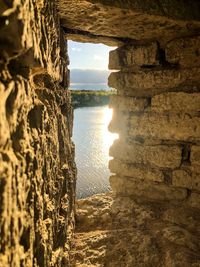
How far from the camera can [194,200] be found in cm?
269

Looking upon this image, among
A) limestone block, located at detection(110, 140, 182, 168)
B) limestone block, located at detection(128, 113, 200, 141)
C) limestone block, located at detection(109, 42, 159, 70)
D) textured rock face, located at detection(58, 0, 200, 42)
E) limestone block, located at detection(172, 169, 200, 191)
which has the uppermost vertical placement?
textured rock face, located at detection(58, 0, 200, 42)

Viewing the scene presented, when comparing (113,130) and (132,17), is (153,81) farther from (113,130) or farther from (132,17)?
(132,17)

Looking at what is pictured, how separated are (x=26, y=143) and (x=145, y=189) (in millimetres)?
2033

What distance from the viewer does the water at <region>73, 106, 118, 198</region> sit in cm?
417

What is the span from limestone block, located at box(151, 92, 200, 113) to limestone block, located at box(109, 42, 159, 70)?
1.07ft

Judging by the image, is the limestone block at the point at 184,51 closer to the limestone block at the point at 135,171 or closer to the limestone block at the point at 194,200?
the limestone block at the point at 135,171

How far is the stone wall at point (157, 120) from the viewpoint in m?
2.61

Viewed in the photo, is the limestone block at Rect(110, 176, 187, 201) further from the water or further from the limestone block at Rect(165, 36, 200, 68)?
the limestone block at Rect(165, 36, 200, 68)

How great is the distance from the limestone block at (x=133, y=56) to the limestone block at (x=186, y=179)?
101 cm

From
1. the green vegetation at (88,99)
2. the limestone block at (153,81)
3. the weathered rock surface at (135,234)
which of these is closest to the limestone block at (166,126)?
the limestone block at (153,81)

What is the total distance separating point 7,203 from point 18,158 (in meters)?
0.17

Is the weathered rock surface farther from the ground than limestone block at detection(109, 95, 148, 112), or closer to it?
closer to it

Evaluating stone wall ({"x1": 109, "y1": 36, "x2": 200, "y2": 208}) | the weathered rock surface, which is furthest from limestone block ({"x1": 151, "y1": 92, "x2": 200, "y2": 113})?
the weathered rock surface

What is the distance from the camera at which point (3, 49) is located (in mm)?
907
